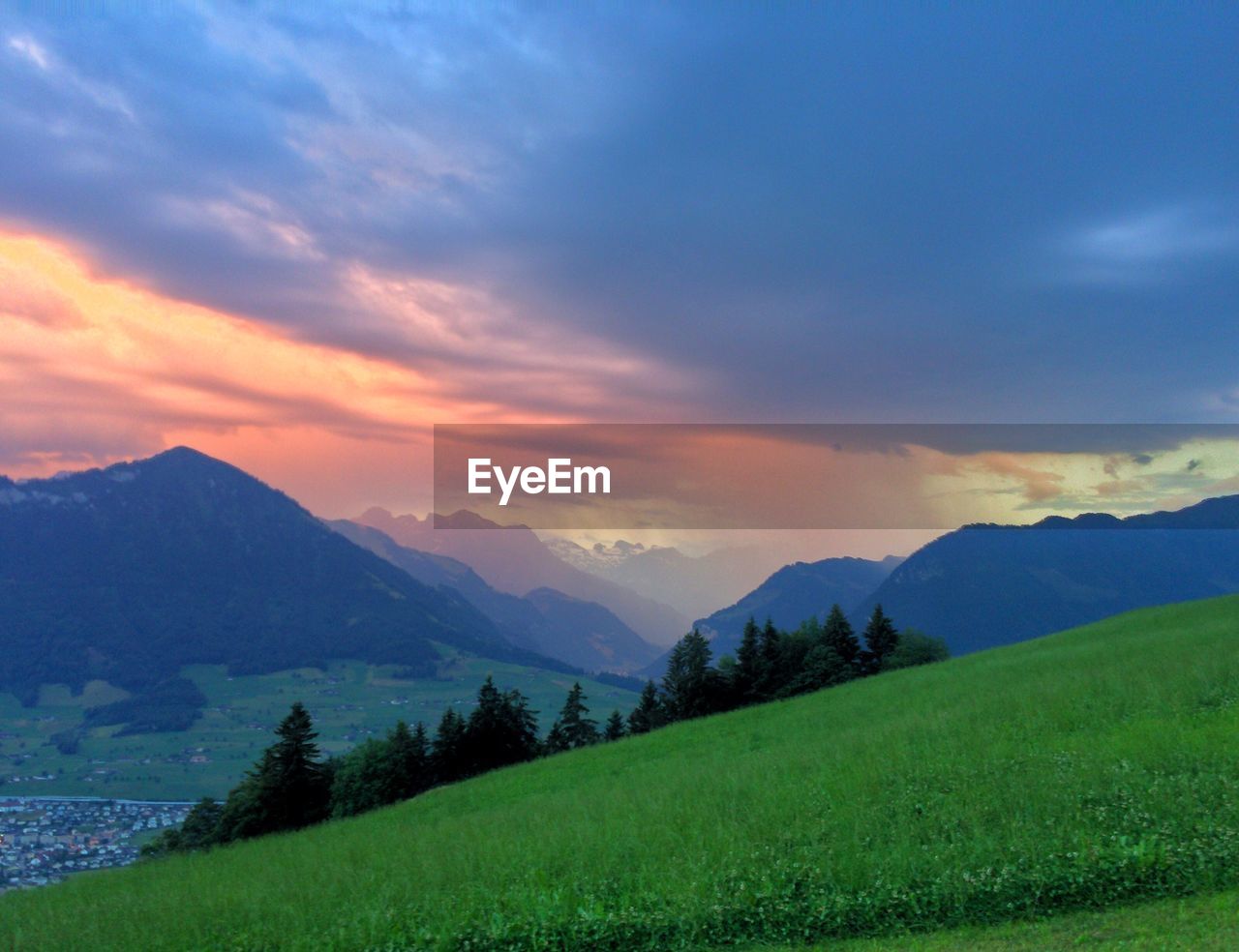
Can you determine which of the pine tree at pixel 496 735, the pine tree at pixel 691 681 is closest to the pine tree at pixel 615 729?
the pine tree at pixel 691 681

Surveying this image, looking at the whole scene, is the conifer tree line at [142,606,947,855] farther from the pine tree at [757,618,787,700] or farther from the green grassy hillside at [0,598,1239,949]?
the green grassy hillside at [0,598,1239,949]

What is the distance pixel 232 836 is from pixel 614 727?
3219cm

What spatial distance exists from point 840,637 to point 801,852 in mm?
56561

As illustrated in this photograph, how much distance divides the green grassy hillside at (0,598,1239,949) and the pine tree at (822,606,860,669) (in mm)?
43372

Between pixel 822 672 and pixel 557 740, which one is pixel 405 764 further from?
pixel 822 672

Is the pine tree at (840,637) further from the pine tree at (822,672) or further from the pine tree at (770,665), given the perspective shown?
the pine tree at (770,665)

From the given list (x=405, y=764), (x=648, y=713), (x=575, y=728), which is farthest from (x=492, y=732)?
(x=648, y=713)

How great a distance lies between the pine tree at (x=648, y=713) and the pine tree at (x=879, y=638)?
1957 cm

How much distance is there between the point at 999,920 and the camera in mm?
12352

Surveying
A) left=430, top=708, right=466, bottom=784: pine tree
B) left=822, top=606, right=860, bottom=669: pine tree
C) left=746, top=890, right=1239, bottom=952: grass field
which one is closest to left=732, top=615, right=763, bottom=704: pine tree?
left=822, top=606, right=860, bottom=669: pine tree

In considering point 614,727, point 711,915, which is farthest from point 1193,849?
point 614,727

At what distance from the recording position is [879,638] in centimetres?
7350

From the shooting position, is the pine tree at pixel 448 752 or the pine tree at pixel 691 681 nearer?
the pine tree at pixel 448 752

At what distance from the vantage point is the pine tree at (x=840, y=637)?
225 ft
